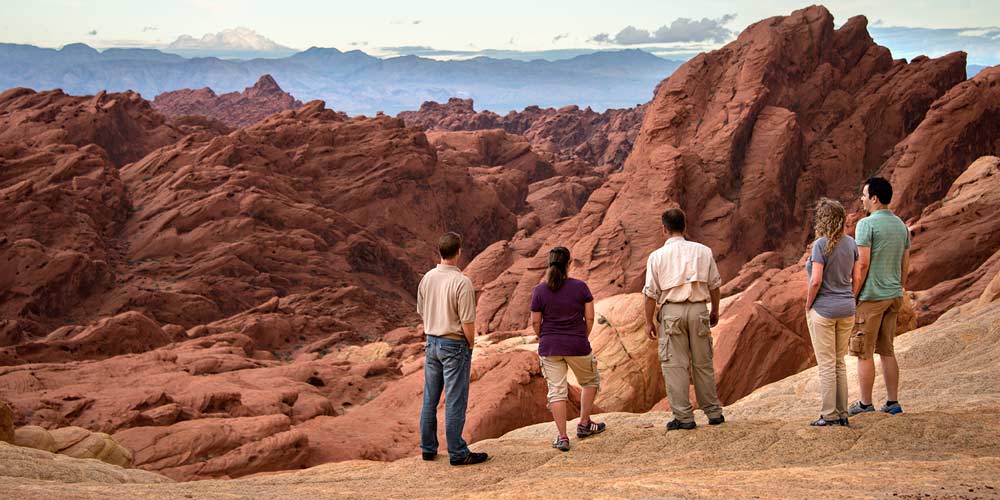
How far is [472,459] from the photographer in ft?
31.4

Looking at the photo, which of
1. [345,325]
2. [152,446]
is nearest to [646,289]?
[152,446]

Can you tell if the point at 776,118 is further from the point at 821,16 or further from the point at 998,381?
the point at 998,381

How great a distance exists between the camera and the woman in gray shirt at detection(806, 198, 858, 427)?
903 centimetres

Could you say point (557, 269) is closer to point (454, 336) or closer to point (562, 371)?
point (562, 371)

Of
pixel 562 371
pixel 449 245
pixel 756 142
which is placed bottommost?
pixel 562 371

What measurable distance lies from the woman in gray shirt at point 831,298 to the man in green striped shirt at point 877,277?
0.21 meters

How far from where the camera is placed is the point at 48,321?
34031mm

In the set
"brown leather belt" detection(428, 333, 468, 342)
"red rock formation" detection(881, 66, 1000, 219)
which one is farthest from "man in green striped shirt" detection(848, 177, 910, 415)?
"red rock formation" detection(881, 66, 1000, 219)

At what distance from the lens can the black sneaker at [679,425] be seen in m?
9.68

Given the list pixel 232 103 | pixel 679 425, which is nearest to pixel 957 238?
pixel 679 425

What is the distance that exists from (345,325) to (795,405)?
26453 millimetres

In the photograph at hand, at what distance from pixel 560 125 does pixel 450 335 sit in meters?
118

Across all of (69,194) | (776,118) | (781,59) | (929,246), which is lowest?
(69,194)

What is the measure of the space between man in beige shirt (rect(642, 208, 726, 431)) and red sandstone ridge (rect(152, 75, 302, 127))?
4677 inches
